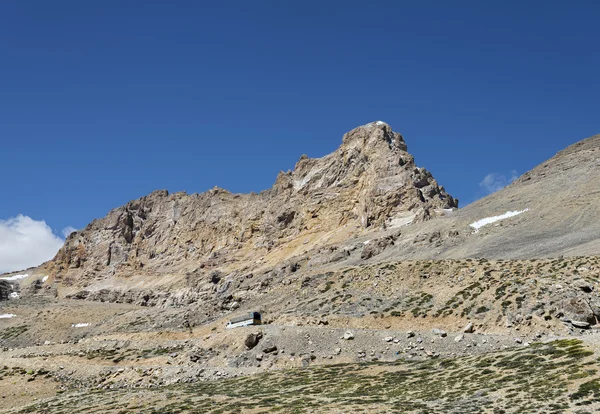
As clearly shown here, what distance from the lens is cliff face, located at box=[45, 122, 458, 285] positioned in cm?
11425

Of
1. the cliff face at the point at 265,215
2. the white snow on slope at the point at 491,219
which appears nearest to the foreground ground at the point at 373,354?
the white snow on slope at the point at 491,219

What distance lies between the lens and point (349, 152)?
5221 inches

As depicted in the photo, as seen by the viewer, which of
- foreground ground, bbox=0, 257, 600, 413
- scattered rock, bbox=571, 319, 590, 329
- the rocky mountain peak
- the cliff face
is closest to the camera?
foreground ground, bbox=0, 257, 600, 413

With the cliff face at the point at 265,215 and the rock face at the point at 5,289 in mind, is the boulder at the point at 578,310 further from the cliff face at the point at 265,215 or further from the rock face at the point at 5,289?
the rock face at the point at 5,289

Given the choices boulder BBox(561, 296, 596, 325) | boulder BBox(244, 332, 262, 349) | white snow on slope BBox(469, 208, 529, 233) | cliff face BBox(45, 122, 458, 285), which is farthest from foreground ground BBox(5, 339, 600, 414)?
cliff face BBox(45, 122, 458, 285)

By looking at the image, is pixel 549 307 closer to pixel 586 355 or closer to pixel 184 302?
pixel 586 355

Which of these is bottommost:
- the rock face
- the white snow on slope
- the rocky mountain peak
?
the white snow on slope

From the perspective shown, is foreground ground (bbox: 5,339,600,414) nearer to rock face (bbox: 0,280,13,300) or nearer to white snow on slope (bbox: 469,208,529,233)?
white snow on slope (bbox: 469,208,529,233)

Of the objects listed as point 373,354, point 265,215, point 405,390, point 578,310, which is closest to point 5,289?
A: point 265,215

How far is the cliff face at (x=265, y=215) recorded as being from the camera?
375 ft

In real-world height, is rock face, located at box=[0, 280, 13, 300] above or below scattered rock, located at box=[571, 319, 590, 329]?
above

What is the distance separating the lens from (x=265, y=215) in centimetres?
13788

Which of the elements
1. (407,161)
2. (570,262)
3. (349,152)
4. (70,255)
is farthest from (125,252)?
(570,262)

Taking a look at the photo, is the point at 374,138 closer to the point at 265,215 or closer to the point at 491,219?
the point at 265,215
